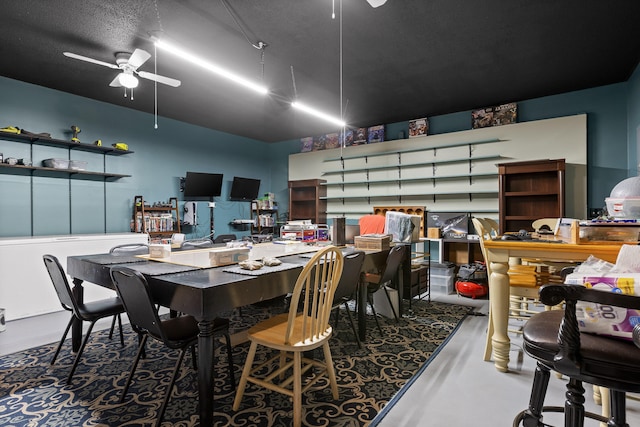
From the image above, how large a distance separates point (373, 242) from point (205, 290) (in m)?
1.74

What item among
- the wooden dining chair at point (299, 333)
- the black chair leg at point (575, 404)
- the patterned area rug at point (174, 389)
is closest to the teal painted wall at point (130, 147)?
the patterned area rug at point (174, 389)

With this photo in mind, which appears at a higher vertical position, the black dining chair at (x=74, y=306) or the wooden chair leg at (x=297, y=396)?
the black dining chair at (x=74, y=306)

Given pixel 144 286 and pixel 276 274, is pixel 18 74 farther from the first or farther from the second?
pixel 276 274

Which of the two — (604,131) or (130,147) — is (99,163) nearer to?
(130,147)

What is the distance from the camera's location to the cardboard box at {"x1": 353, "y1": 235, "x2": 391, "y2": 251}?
2.89 m

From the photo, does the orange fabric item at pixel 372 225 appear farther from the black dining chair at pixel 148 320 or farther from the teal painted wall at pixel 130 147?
the black dining chair at pixel 148 320

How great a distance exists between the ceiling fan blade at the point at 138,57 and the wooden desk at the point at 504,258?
3434 mm

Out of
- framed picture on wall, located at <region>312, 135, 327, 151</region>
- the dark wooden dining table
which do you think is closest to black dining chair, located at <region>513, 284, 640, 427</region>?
the dark wooden dining table

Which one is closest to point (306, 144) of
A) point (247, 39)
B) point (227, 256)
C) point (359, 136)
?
point (359, 136)

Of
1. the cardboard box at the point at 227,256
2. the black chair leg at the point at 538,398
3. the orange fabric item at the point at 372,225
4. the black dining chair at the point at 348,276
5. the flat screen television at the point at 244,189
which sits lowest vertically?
the black chair leg at the point at 538,398

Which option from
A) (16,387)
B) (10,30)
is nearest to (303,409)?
(16,387)

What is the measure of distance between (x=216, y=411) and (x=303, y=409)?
19.4 inches

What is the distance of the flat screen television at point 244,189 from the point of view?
6945mm

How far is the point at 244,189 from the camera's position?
712cm
